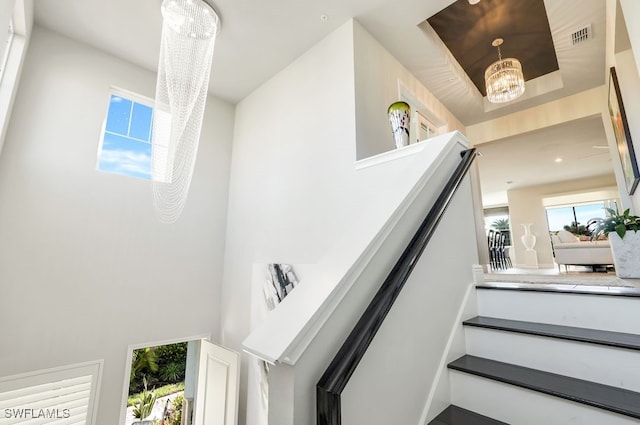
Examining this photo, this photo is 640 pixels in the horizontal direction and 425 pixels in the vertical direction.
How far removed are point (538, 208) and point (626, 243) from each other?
7.11 metres

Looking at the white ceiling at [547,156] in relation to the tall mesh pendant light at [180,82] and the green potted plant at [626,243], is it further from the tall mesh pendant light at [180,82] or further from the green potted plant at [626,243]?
the tall mesh pendant light at [180,82]

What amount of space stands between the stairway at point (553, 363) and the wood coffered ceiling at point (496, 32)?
3.17 meters

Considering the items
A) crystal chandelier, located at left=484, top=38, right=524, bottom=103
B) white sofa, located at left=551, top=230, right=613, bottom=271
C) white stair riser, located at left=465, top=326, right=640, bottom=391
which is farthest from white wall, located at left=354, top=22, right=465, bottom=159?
white sofa, located at left=551, top=230, right=613, bottom=271

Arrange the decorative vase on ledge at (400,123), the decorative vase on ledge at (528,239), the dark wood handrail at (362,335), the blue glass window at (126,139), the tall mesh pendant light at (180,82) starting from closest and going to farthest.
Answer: the dark wood handrail at (362,335), the decorative vase on ledge at (400,123), the tall mesh pendant light at (180,82), the blue glass window at (126,139), the decorative vase on ledge at (528,239)

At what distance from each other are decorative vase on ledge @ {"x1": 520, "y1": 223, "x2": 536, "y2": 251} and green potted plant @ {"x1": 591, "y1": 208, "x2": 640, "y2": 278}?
19.9 ft

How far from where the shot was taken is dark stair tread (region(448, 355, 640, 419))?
3.47ft

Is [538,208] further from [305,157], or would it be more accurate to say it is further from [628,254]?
[305,157]

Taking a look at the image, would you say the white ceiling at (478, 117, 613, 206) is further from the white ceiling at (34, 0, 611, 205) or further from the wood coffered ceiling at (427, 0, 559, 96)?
the wood coffered ceiling at (427, 0, 559, 96)

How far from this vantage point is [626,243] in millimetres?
2578

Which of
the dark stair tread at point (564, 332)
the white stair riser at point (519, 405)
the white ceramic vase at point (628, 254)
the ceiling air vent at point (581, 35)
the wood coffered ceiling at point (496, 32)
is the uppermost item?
the wood coffered ceiling at point (496, 32)

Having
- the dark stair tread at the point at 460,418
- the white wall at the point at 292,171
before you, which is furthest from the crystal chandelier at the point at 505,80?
the dark stair tread at the point at 460,418

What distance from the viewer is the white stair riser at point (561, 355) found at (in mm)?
1187

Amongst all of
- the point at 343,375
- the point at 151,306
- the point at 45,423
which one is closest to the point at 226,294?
the point at 151,306

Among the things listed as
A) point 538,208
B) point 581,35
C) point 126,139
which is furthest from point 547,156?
point 126,139
